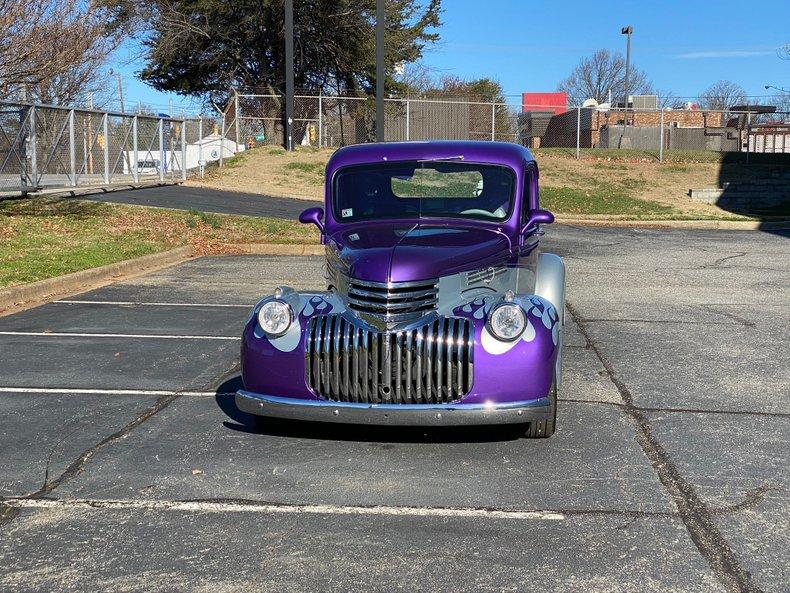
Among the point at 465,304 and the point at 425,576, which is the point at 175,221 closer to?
the point at 465,304

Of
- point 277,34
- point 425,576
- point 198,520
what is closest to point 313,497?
point 198,520

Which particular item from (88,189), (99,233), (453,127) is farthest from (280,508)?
(453,127)

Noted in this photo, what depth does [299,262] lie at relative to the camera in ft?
49.0

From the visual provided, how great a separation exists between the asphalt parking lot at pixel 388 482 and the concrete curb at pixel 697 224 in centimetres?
1492

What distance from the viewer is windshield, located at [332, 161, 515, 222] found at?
6461mm

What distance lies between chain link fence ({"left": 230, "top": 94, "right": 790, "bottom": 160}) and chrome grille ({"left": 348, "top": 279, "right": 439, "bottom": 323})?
28.4 m

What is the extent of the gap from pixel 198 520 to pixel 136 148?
2217cm

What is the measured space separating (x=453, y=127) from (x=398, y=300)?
102 feet

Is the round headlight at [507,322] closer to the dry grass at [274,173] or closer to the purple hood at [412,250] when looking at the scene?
the purple hood at [412,250]

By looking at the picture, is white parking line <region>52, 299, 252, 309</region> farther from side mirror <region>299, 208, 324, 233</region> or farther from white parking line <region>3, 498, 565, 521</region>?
white parking line <region>3, 498, 565, 521</region>

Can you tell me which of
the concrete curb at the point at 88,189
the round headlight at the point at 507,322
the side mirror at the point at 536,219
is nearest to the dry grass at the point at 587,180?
the concrete curb at the point at 88,189

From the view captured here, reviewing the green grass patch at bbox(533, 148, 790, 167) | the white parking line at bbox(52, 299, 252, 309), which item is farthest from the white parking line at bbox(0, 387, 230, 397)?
the green grass patch at bbox(533, 148, 790, 167)

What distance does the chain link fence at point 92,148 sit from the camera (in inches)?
741

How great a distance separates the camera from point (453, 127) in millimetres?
35344
